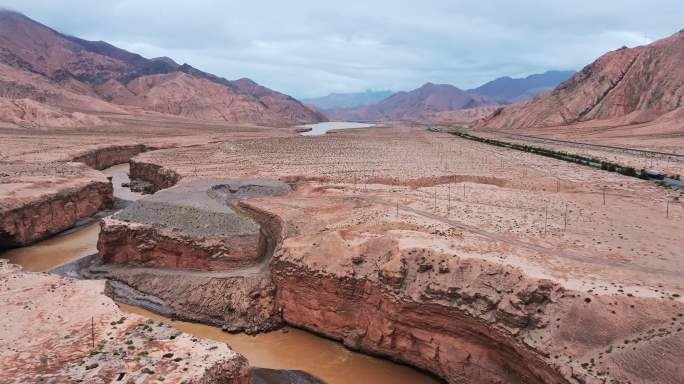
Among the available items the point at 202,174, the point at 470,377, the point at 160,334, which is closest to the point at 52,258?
the point at 202,174

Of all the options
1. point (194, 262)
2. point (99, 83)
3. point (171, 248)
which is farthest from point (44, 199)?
point (99, 83)

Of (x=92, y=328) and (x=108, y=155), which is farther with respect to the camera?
(x=108, y=155)

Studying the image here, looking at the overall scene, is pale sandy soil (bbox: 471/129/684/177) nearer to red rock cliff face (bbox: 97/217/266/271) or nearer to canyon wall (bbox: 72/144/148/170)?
red rock cliff face (bbox: 97/217/266/271)

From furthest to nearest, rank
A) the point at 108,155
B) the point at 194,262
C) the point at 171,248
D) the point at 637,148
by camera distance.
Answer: the point at 637,148 → the point at 108,155 → the point at 171,248 → the point at 194,262

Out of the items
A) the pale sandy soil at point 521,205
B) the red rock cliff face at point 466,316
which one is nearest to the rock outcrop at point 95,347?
the red rock cliff face at point 466,316

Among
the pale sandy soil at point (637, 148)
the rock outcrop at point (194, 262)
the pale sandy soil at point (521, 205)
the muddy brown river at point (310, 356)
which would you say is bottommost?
the muddy brown river at point (310, 356)

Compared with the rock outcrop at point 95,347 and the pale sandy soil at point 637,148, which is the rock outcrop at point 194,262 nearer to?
the rock outcrop at point 95,347

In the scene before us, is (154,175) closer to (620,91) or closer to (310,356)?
(310,356)
